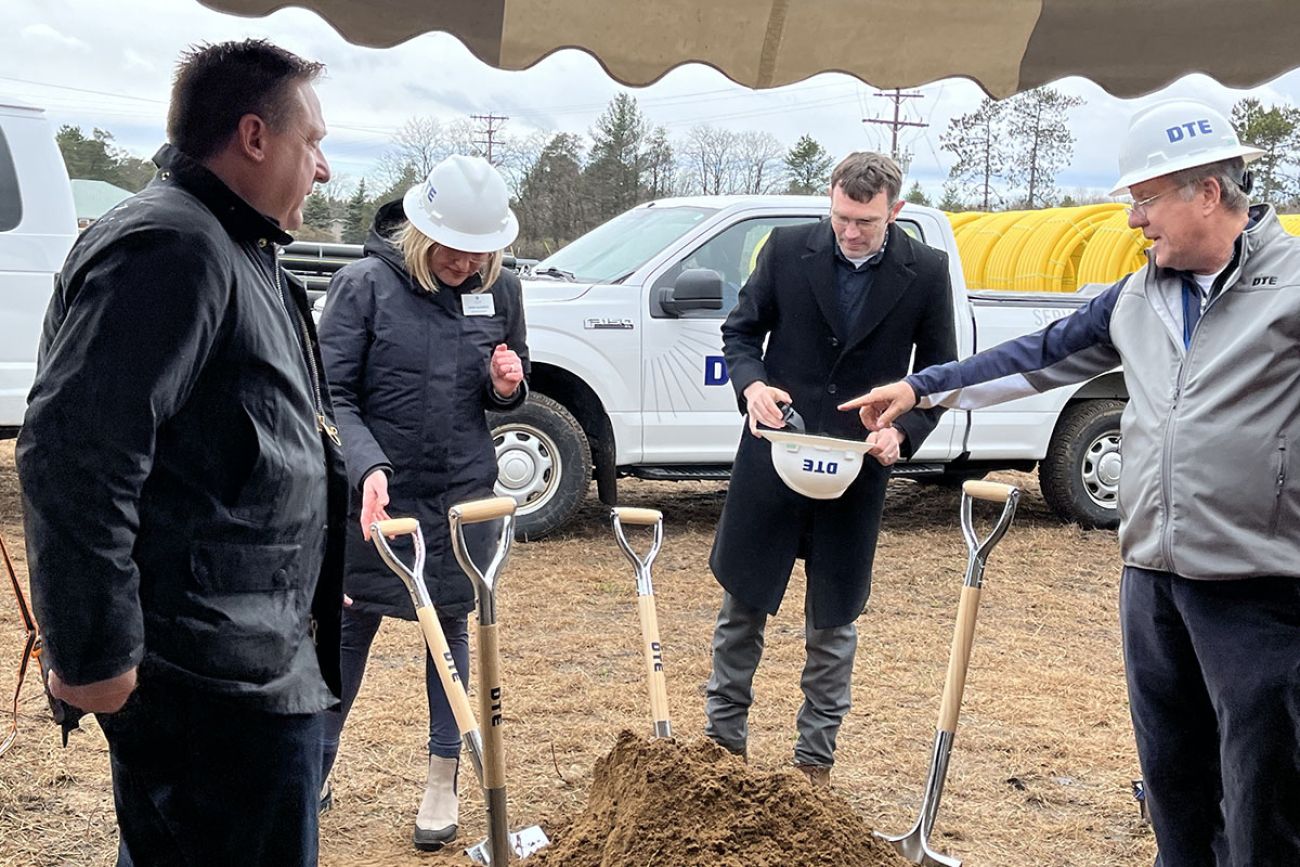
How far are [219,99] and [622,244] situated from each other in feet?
20.4

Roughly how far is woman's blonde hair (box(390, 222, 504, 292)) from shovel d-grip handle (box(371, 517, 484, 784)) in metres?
0.76

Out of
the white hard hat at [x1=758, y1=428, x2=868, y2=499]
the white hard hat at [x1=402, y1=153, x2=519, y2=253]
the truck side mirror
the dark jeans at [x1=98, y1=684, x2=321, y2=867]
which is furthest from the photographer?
the truck side mirror

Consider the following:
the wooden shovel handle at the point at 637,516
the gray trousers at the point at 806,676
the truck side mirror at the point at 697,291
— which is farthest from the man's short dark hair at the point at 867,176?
the truck side mirror at the point at 697,291

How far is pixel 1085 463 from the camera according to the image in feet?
29.1

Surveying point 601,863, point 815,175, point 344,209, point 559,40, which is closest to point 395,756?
point 601,863

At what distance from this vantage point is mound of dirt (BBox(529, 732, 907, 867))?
10.1ft

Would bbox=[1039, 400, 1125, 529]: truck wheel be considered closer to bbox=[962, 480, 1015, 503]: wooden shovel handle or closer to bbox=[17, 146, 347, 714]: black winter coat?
bbox=[962, 480, 1015, 503]: wooden shovel handle

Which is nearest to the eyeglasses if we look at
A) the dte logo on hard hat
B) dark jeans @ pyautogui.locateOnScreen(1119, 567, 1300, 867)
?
the dte logo on hard hat

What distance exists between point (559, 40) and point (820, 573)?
189 cm

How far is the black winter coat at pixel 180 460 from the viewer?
1.82 metres

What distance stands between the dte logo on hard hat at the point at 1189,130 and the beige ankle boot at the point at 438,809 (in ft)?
9.00

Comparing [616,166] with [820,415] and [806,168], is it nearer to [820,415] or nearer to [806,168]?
[806,168]

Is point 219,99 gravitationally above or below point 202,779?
above

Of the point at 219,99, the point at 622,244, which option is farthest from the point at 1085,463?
the point at 219,99
